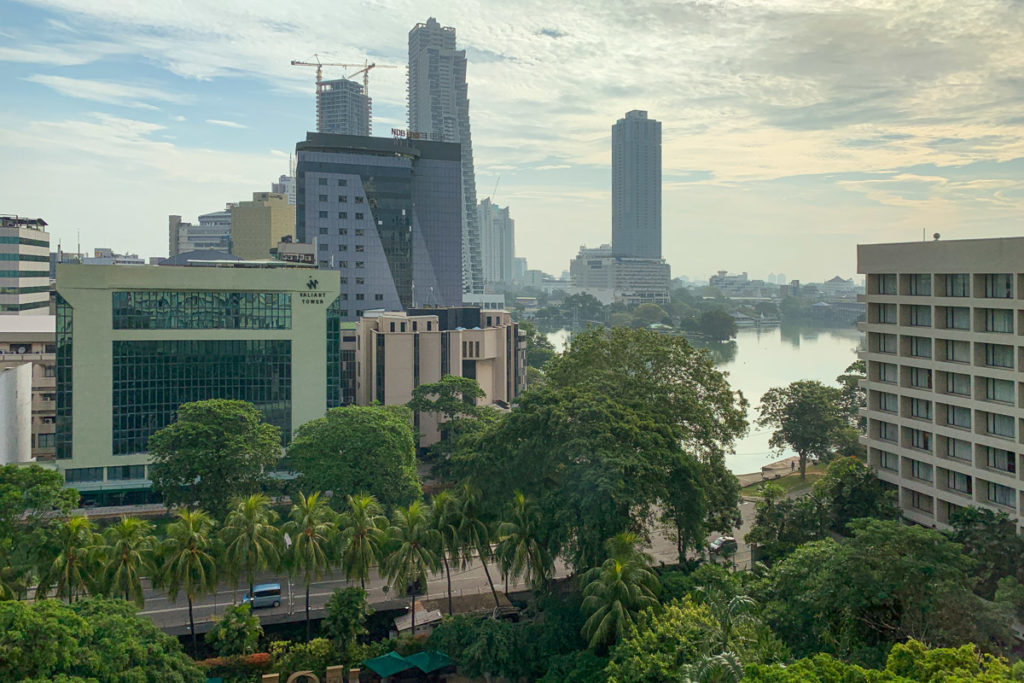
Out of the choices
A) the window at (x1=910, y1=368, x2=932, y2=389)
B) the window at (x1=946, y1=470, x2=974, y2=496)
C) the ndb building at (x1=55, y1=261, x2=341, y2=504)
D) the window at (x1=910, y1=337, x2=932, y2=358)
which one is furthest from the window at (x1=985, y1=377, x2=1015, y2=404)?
the ndb building at (x1=55, y1=261, x2=341, y2=504)

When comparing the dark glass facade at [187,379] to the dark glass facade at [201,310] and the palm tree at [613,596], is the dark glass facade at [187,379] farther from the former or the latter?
the palm tree at [613,596]

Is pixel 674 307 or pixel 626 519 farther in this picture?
pixel 674 307

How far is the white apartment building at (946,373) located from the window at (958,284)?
3 centimetres

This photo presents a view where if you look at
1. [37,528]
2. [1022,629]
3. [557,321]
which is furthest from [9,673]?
[557,321]

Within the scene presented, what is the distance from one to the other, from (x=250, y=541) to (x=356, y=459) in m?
6.84

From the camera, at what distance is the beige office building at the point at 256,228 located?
82500 mm

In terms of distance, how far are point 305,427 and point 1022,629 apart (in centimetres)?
1998

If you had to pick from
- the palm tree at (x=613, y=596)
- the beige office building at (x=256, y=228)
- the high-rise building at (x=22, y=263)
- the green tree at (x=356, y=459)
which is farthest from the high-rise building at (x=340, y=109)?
the palm tree at (x=613, y=596)

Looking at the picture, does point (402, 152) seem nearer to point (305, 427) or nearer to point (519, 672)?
point (305, 427)

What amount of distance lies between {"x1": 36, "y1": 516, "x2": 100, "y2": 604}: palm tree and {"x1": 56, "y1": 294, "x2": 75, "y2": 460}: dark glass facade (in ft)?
36.8

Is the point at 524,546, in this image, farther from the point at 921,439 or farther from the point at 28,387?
the point at 28,387

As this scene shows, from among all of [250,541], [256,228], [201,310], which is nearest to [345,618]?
[250,541]

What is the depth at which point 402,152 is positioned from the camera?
5659 centimetres

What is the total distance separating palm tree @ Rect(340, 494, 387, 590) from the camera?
1806cm
